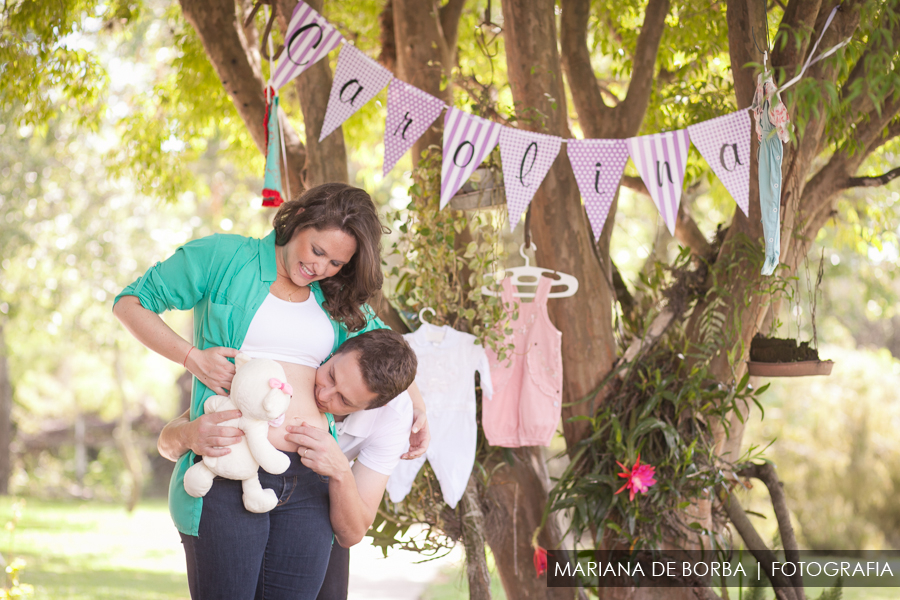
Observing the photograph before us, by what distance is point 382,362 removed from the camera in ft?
5.24

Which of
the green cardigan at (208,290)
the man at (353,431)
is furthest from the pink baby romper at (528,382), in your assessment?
the green cardigan at (208,290)

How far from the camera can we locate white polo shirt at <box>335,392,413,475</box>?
1.77 m

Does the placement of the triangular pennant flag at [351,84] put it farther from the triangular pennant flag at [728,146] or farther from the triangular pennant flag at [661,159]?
the triangular pennant flag at [728,146]

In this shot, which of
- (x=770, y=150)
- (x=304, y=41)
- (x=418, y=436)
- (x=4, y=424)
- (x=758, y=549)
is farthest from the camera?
(x=4, y=424)

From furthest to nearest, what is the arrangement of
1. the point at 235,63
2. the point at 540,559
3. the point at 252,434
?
the point at 235,63, the point at 540,559, the point at 252,434

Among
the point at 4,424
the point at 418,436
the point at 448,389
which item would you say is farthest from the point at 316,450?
the point at 4,424

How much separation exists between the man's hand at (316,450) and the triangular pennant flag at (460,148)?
45.4 inches

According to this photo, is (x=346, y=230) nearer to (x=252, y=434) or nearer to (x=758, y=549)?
(x=252, y=434)

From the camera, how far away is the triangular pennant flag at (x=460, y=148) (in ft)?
8.09

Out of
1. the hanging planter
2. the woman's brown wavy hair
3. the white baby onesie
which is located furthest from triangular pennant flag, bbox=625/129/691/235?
the woman's brown wavy hair

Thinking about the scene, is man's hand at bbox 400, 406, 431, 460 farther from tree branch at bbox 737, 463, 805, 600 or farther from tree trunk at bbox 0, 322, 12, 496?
tree trunk at bbox 0, 322, 12, 496

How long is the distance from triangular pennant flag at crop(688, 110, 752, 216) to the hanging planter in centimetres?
57

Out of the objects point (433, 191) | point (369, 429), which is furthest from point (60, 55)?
point (369, 429)

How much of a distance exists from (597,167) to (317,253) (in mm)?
1322
